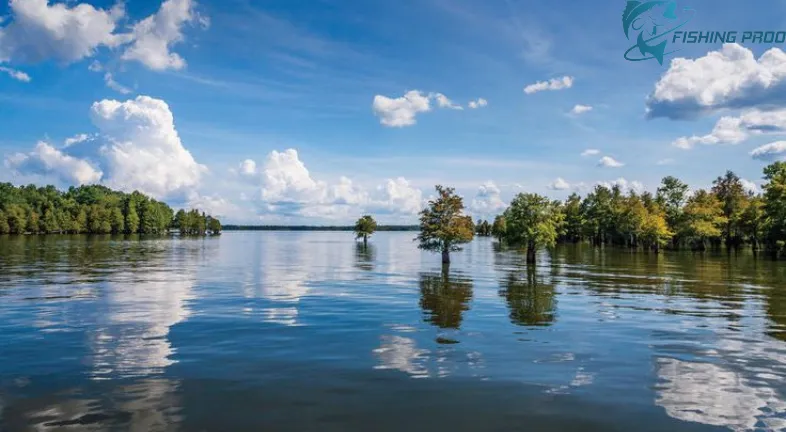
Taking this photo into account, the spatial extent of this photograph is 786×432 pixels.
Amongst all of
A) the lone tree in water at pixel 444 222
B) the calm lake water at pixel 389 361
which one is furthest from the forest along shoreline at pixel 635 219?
the calm lake water at pixel 389 361

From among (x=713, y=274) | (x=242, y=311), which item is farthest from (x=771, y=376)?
(x=713, y=274)

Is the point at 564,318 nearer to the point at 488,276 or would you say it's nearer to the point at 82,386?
the point at 82,386

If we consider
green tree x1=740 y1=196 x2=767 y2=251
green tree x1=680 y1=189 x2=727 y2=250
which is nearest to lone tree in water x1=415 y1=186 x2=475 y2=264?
green tree x1=740 y1=196 x2=767 y2=251

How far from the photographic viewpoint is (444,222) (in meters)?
60.5

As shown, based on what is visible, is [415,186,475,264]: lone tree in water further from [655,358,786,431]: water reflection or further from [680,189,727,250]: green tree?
[680,189,727,250]: green tree

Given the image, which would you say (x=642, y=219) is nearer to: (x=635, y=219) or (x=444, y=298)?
(x=635, y=219)

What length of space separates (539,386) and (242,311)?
17.6 m

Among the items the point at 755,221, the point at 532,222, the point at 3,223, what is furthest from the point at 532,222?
the point at 3,223

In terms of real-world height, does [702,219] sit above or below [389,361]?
above

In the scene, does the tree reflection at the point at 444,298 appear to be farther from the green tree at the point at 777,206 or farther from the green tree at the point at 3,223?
the green tree at the point at 3,223

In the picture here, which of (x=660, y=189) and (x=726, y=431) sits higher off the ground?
(x=660, y=189)

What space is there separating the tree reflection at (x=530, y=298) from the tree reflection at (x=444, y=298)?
2.71 meters

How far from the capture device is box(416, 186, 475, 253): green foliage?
5931 cm

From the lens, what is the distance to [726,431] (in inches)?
428
